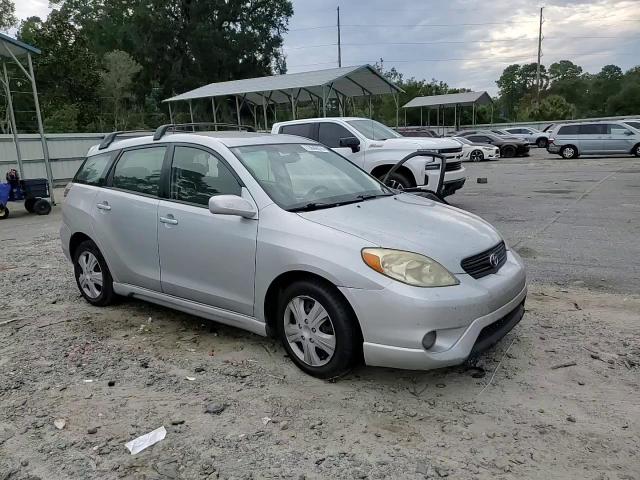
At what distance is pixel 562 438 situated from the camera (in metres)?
2.85

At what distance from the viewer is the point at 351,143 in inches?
399

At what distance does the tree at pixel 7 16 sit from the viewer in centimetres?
3859

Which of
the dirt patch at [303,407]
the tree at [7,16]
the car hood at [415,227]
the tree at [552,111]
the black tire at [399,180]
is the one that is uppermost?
the tree at [7,16]

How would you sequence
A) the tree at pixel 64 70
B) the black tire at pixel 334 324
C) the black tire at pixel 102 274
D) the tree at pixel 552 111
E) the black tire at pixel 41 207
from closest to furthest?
the black tire at pixel 334 324, the black tire at pixel 102 274, the black tire at pixel 41 207, the tree at pixel 64 70, the tree at pixel 552 111

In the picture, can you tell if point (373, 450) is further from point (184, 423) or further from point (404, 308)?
point (184, 423)

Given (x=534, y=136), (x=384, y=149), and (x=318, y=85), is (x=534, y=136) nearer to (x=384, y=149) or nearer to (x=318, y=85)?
(x=318, y=85)

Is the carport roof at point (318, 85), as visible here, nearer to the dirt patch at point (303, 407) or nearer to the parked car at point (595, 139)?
the parked car at point (595, 139)

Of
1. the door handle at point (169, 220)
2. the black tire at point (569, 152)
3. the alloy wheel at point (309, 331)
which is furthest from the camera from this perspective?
the black tire at point (569, 152)

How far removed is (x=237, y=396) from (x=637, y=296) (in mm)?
3910

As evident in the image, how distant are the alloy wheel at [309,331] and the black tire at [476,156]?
23.7m

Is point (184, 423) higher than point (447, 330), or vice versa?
point (447, 330)

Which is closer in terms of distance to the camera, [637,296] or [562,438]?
[562,438]

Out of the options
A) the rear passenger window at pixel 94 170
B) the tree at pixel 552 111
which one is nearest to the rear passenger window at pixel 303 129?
the rear passenger window at pixel 94 170

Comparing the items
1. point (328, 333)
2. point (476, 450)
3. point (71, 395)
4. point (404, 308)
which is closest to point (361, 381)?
point (328, 333)
